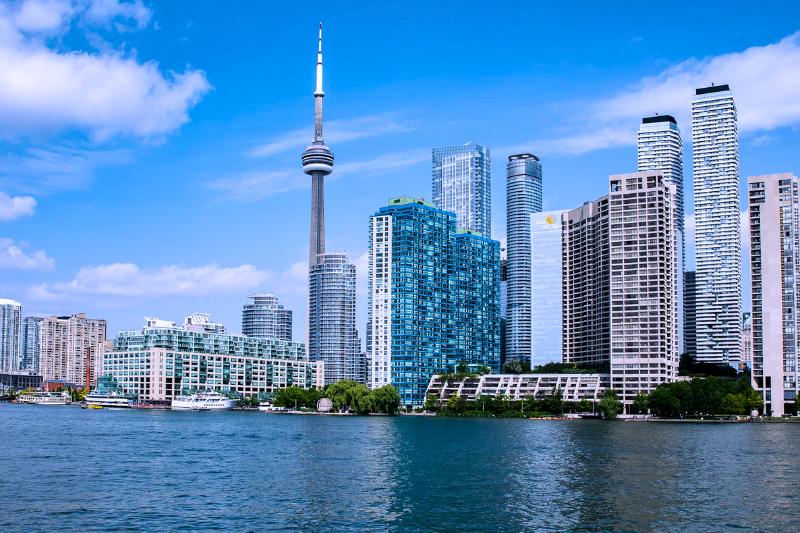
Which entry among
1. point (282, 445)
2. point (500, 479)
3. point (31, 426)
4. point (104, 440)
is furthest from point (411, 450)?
point (31, 426)

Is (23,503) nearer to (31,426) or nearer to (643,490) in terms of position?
(643,490)

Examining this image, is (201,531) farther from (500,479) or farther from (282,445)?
(282,445)

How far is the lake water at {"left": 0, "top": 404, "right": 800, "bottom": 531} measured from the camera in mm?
66062

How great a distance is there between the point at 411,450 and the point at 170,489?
5432 centimetres

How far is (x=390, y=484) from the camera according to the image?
87.1 metres

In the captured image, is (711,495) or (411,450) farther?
(411,450)

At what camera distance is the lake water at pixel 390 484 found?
6606 cm

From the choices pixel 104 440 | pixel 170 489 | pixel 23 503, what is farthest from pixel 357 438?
pixel 23 503

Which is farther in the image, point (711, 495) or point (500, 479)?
point (500, 479)

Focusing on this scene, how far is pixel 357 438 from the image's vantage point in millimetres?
154000

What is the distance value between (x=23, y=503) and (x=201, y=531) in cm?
1881

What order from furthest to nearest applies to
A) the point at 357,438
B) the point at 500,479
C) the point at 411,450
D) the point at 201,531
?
the point at 357,438, the point at 411,450, the point at 500,479, the point at 201,531

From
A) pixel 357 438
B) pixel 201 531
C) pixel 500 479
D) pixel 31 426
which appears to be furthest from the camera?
pixel 31 426

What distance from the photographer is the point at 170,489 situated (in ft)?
263
